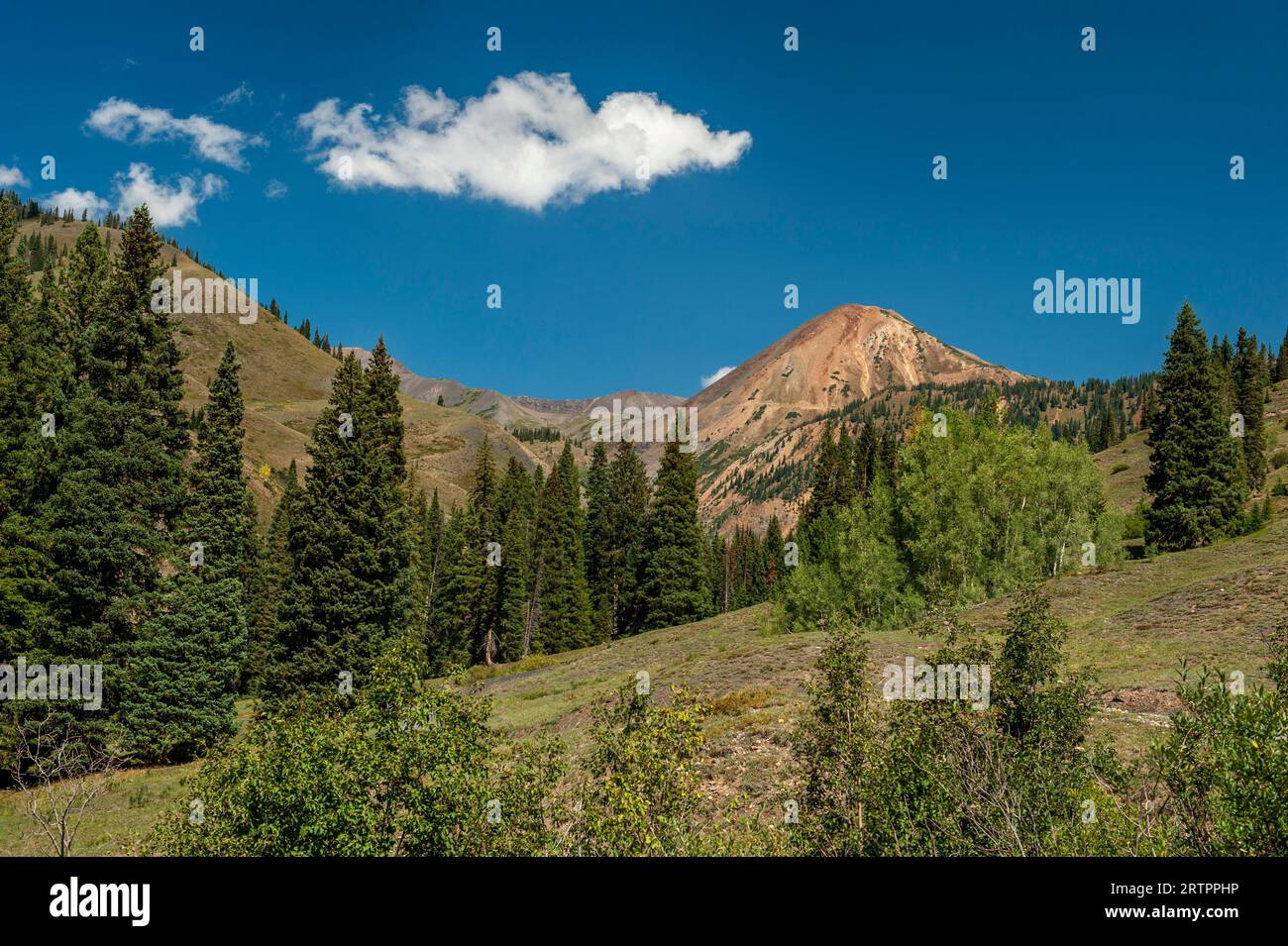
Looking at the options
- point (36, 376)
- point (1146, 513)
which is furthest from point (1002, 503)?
point (36, 376)

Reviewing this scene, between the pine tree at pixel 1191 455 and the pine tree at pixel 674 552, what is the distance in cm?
3639

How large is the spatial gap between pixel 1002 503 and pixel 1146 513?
64.2 feet

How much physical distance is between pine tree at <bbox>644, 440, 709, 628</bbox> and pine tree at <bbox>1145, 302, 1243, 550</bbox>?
36.4 meters

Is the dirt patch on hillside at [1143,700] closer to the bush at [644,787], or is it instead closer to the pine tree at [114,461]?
the bush at [644,787]

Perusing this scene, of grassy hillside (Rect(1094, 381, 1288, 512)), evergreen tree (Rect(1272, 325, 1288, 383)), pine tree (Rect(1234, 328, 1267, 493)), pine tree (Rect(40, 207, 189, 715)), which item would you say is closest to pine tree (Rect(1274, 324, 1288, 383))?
evergreen tree (Rect(1272, 325, 1288, 383))

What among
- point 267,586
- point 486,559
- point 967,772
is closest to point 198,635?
point 267,586

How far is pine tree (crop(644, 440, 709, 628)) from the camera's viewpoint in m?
70.4

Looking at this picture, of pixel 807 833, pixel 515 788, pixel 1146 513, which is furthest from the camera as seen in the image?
pixel 1146 513

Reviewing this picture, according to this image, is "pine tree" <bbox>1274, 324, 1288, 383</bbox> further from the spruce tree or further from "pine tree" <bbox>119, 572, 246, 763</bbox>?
"pine tree" <bbox>119, 572, 246, 763</bbox>

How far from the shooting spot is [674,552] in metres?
71.1

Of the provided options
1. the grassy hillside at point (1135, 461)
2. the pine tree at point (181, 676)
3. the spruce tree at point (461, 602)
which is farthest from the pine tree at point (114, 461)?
the grassy hillside at point (1135, 461)

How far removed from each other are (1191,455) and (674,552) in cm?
4112
